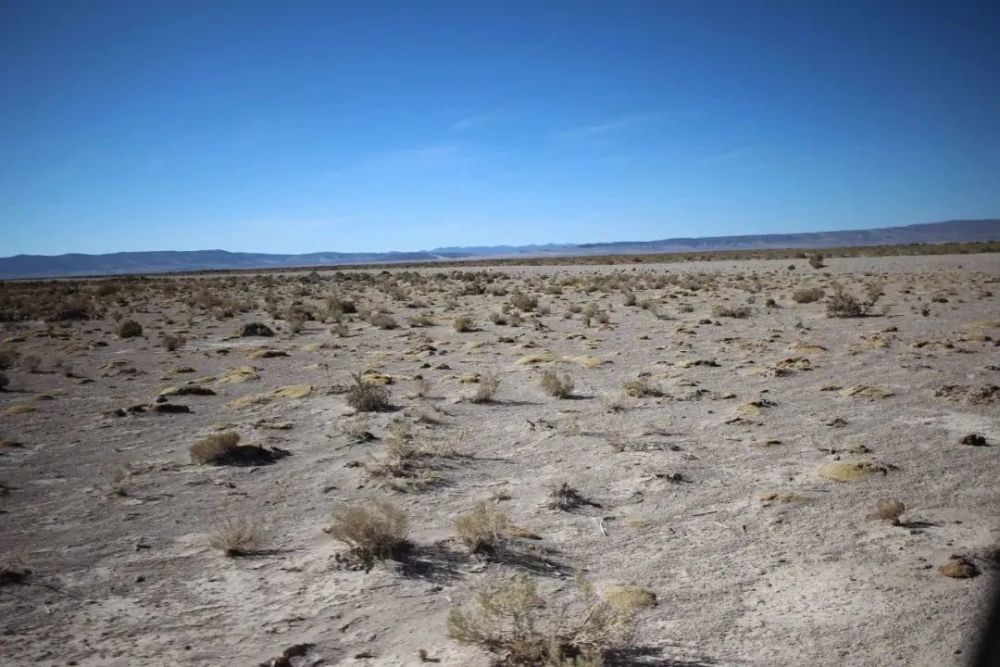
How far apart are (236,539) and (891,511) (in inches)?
176

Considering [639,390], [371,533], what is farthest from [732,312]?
[371,533]

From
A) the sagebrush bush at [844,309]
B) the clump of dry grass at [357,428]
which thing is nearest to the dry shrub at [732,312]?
the sagebrush bush at [844,309]

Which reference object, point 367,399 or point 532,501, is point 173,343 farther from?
point 532,501

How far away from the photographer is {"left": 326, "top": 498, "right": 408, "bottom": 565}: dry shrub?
4.15 m

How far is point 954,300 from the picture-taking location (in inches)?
666

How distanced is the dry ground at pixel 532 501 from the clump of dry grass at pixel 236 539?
0.07 m

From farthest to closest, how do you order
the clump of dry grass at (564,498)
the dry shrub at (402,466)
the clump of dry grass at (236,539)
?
the dry shrub at (402,466) → the clump of dry grass at (564,498) → the clump of dry grass at (236,539)

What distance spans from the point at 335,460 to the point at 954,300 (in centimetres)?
1756

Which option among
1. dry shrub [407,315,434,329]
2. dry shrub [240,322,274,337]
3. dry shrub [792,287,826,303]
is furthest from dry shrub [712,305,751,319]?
dry shrub [240,322,274,337]

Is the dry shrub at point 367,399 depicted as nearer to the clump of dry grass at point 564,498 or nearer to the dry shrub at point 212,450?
the dry shrub at point 212,450

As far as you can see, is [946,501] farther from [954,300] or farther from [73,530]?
[954,300]

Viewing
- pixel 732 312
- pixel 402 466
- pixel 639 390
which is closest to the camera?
pixel 402 466

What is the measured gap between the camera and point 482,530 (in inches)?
166

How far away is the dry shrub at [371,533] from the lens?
13.6ft
